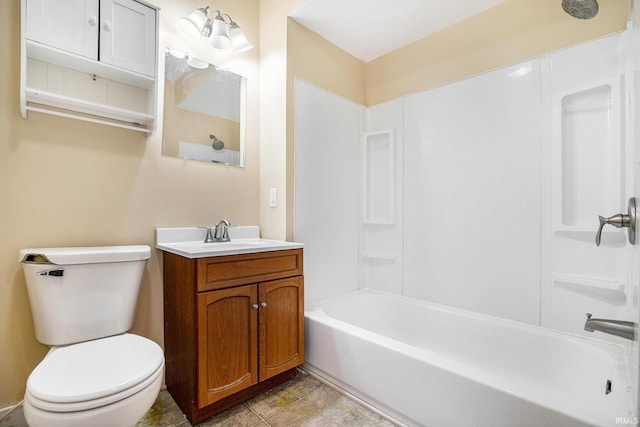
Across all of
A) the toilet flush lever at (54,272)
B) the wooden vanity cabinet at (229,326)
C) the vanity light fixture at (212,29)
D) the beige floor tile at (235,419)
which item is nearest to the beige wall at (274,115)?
the vanity light fixture at (212,29)

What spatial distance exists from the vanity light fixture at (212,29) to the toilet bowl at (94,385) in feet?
5.77

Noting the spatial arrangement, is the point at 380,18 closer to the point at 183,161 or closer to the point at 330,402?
the point at 183,161

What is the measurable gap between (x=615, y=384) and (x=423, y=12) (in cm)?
222

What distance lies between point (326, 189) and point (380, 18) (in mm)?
1246

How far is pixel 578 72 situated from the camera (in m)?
1.57

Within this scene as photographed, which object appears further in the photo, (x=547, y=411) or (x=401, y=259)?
(x=401, y=259)

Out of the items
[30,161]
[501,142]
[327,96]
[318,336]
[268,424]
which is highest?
[327,96]

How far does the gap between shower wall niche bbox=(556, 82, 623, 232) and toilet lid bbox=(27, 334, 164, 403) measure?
210cm

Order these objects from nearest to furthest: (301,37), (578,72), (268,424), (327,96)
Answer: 1. (268,424)
2. (578,72)
3. (301,37)
4. (327,96)

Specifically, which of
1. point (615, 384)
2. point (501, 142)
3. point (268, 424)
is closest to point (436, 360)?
point (615, 384)

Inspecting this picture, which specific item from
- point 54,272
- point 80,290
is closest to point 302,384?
point 80,290

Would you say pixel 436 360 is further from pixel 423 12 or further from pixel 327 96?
pixel 423 12

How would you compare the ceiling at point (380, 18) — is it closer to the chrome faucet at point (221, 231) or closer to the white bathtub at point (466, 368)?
the chrome faucet at point (221, 231)

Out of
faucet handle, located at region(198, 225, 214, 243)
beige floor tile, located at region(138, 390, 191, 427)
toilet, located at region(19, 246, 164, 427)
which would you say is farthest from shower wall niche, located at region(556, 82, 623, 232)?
beige floor tile, located at region(138, 390, 191, 427)
